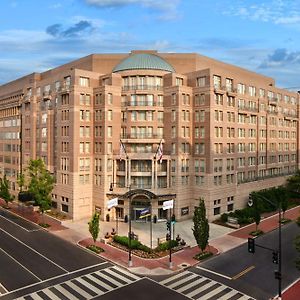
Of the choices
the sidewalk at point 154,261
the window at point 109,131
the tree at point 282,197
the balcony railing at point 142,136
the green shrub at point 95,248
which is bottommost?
the sidewalk at point 154,261

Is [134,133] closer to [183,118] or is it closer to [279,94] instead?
[183,118]

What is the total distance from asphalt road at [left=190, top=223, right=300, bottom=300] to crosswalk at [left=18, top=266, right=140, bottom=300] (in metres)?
8.01

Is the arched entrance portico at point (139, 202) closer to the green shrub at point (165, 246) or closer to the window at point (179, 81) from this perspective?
the green shrub at point (165, 246)

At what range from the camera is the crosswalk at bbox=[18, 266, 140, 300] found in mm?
30469

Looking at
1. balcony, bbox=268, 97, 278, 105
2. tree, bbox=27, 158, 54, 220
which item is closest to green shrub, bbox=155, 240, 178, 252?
tree, bbox=27, 158, 54, 220

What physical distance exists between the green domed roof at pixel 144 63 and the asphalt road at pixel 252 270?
113 feet

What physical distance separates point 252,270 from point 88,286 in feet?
56.9

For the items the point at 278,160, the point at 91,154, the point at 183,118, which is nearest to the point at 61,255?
the point at 91,154

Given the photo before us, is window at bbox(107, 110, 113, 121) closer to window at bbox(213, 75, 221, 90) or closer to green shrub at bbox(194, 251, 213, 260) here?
window at bbox(213, 75, 221, 90)

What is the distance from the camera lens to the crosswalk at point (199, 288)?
101 feet

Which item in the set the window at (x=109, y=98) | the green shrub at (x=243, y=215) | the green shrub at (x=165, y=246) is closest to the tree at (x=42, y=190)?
the window at (x=109, y=98)

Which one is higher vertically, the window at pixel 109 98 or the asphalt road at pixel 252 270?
the window at pixel 109 98

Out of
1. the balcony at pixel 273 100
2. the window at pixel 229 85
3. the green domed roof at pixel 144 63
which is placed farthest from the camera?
the balcony at pixel 273 100

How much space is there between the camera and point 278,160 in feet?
263
